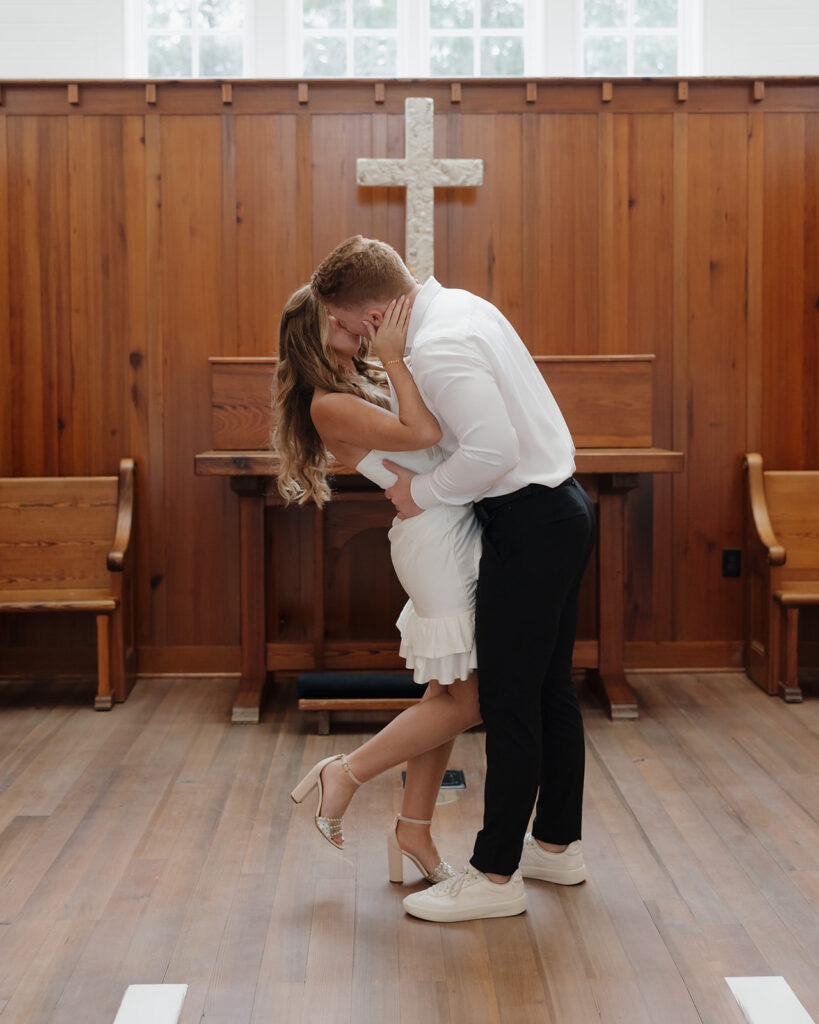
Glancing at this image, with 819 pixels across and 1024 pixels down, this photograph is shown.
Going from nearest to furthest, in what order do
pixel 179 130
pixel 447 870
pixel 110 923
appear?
1. pixel 110 923
2. pixel 447 870
3. pixel 179 130

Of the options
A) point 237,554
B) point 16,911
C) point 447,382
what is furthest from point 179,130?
point 16,911

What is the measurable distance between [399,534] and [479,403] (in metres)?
0.41

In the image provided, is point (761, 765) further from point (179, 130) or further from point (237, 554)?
point (179, 130)

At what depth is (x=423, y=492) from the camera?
2.39 m

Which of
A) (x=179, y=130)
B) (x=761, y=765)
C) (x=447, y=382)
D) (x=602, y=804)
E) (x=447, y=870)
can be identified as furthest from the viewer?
(x=179, y=130)

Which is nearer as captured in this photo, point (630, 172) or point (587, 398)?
point (587, 398)

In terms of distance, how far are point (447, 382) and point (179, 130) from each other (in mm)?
2868

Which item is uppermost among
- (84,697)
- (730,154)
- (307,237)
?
(730,154)

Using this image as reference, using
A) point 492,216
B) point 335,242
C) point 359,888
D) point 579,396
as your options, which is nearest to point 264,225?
point 335,242

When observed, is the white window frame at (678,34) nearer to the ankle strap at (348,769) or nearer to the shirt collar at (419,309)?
the shirt collar at (419,309)

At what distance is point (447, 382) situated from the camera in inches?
86.0

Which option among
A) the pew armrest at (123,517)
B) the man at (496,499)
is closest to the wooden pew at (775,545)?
the man at (496,499)

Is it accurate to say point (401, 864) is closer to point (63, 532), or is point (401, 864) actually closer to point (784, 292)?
point (63, 532)

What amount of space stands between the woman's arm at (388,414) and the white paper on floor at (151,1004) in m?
1.17
